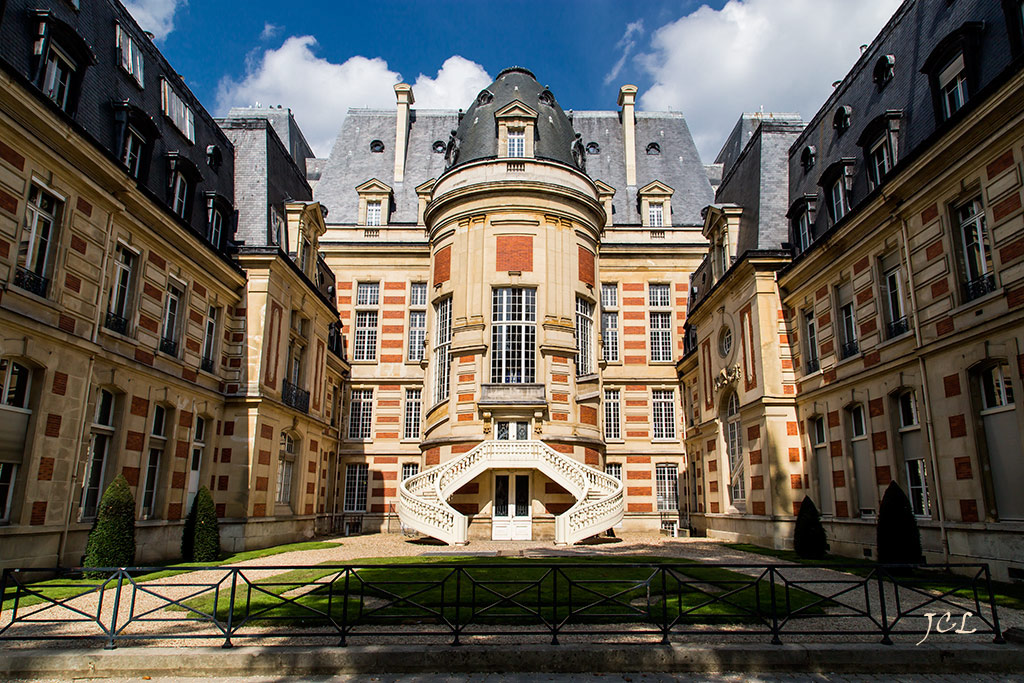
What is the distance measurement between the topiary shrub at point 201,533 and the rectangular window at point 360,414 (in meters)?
13.5

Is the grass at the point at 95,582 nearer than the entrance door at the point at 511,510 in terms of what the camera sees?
Yes

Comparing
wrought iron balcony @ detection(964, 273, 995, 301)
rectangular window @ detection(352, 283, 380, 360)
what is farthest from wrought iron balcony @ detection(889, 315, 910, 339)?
rectangular window @ detection(352, 283, 380, 360)

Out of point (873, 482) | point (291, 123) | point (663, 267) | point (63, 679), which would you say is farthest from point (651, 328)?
point (63, 679)

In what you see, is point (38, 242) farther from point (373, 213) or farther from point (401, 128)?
point (401, 128)

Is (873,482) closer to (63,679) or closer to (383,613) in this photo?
(383,613)

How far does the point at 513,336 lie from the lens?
24.6 meters

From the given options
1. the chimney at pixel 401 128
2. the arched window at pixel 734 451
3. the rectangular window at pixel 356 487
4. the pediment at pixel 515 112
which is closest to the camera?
the arched window at pixel 734 451

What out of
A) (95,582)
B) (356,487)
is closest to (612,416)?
(356,487)

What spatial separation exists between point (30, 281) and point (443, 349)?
48.6ft

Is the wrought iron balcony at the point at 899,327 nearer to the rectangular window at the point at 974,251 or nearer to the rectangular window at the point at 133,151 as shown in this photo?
the rectangular window at the point at 974,251

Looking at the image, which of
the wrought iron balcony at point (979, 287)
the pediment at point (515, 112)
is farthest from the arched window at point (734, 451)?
the pediment at point (515, 112)

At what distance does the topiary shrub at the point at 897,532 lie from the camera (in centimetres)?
1318

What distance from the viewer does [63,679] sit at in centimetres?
701

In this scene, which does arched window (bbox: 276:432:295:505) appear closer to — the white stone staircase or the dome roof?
the white stone staircase
